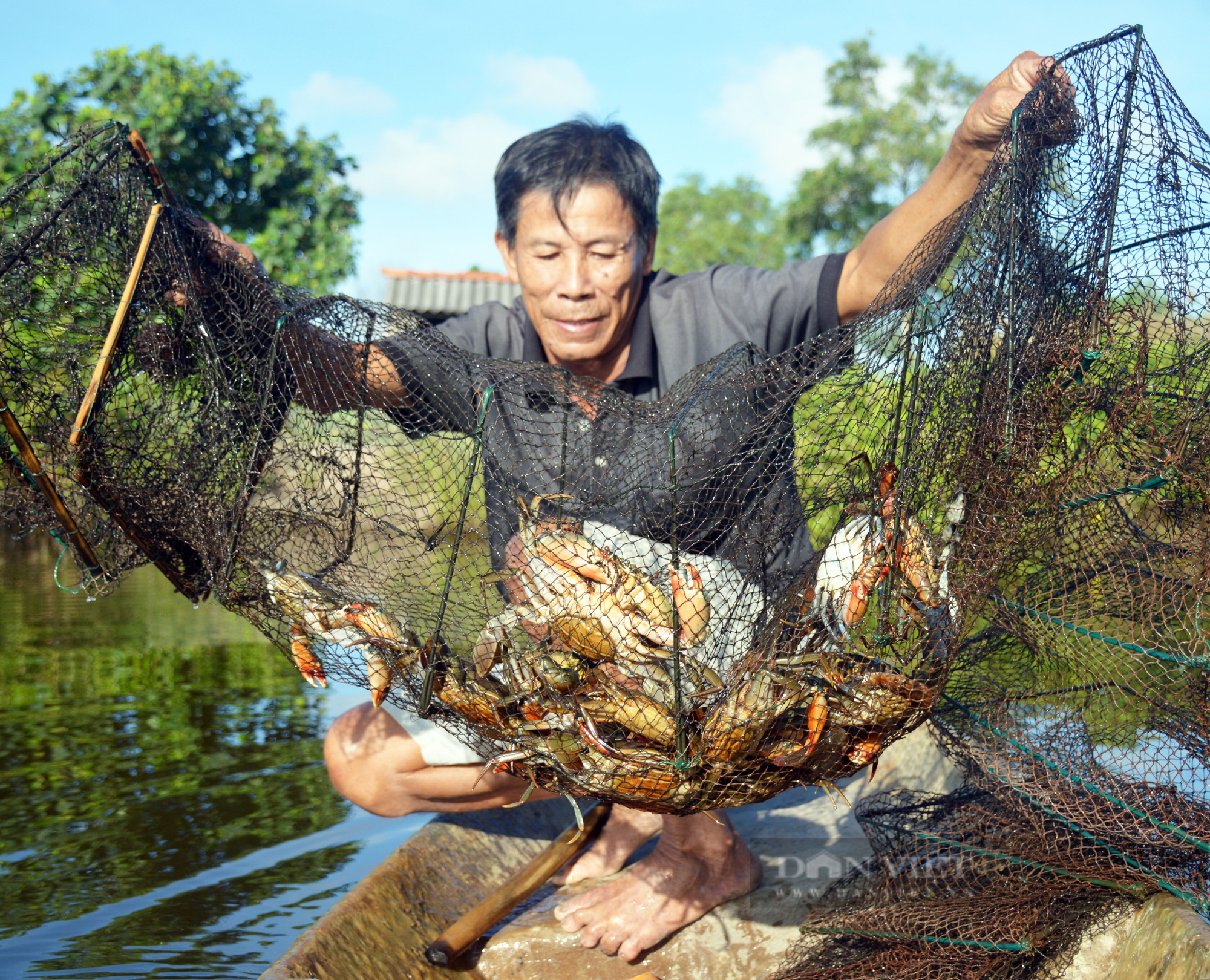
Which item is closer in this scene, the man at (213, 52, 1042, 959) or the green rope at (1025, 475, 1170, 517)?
the green rope at (1025, 475, 1170, 517)

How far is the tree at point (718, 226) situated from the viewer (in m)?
30.5

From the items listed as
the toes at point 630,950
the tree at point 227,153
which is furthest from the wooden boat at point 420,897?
the tree at point 227,153

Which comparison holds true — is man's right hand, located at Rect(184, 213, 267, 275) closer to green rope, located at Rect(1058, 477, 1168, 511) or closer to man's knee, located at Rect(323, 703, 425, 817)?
man's knee, located at Rect(323, 703, 425, 817)

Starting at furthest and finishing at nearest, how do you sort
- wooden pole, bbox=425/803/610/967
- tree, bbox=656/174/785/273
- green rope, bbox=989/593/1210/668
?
tree, bbox=656/174/785/273, wooden pole, bbox=425/803/610/967, green rope, bbox=989/593/1210/668

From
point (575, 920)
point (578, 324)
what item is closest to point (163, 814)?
point (575, 920)

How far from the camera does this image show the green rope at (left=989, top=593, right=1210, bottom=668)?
6.63 ft

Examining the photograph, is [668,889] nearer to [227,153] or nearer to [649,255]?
A: [649,255]

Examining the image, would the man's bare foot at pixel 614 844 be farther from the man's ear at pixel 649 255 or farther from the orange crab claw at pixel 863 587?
the man's ear at pixel 649 255

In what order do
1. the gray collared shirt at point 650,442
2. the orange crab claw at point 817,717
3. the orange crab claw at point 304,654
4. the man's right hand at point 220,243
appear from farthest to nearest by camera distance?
1. the man's right hand at point 220,243
2. the orange crab claw at point 304,654
3. the gray collared shirt at point 650,442
4. the orange crab claw at point 817,717

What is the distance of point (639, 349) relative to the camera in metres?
2.86

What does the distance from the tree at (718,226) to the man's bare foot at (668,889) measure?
2728cm

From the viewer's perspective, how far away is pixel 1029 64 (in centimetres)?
217

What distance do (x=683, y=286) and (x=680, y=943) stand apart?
1.92 metres

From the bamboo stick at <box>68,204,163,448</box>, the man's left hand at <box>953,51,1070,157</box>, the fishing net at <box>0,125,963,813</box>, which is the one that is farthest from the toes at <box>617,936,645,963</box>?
the man's left hand at <box>953,51,1070,157</box>
